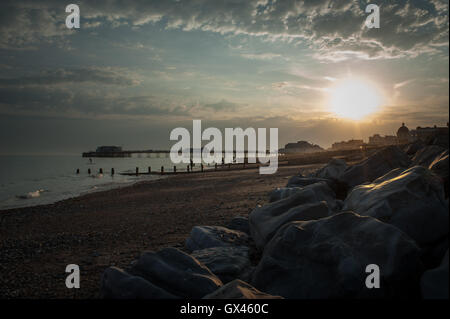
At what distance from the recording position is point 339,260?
351 centimetres

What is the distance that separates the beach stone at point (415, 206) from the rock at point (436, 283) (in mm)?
1211

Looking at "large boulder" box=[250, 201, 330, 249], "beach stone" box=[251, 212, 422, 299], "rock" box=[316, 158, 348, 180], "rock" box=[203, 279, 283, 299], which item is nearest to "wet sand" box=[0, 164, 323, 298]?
"large boulder" box=[250, 201, 330, 249]

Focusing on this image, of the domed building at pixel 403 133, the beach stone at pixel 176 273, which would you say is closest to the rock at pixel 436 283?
the beach stone at pixel 176 273

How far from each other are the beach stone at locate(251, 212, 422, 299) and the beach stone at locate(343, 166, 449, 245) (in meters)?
0.52

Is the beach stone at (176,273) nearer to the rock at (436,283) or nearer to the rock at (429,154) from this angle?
the rock at (436,283)

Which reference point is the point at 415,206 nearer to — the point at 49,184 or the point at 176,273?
the point at 176,273

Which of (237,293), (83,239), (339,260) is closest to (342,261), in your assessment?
(339,260)

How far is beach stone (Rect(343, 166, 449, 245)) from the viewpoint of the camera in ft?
12.3

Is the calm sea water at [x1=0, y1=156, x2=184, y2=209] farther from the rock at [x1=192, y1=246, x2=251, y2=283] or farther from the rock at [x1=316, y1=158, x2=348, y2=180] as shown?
the rock at [x1=192, y1=246, x2=251, y2=283]

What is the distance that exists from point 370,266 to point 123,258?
5.05m

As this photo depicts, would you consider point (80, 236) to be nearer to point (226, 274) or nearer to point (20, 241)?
point (20, 241)

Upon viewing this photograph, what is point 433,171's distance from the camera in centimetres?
474
